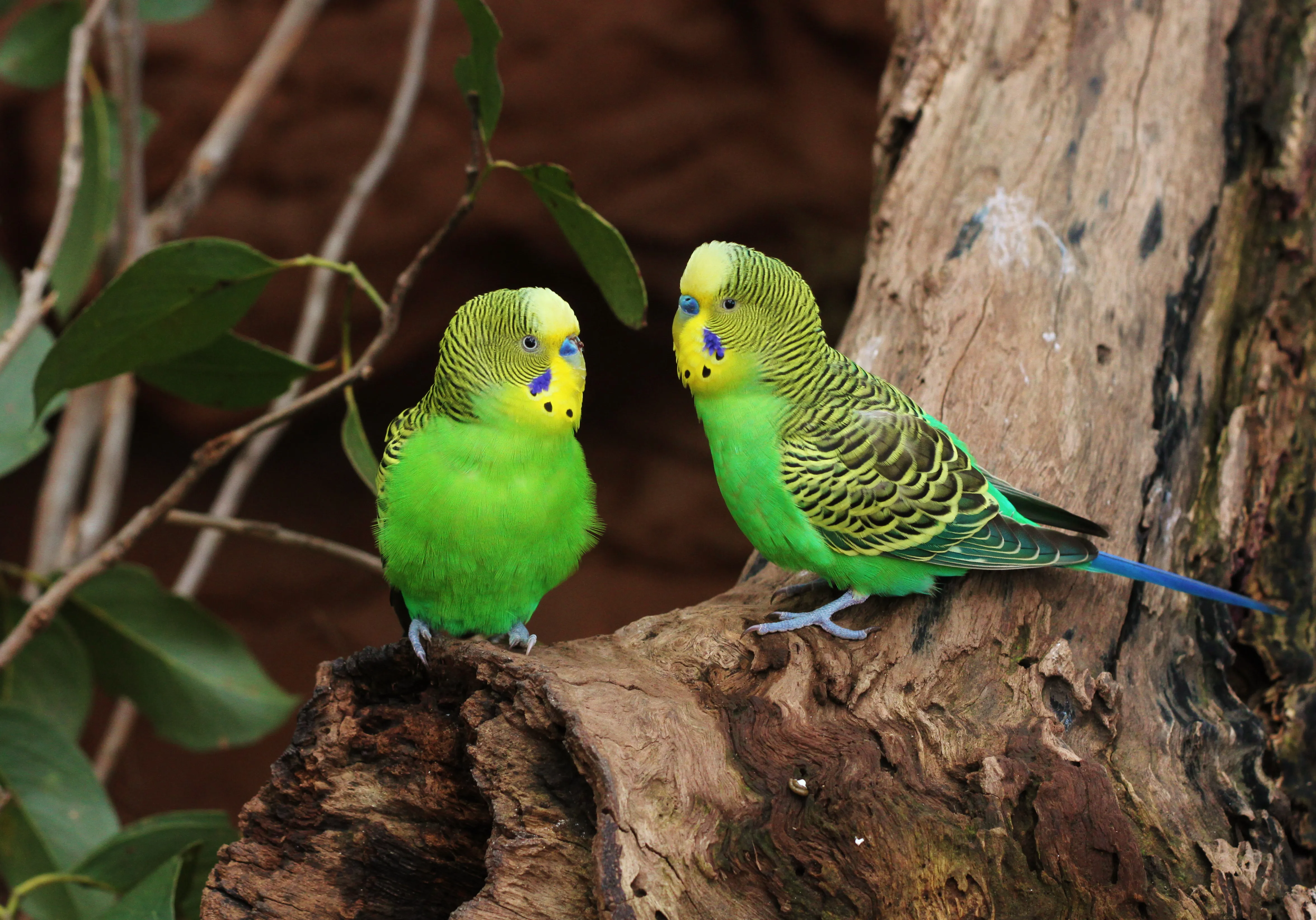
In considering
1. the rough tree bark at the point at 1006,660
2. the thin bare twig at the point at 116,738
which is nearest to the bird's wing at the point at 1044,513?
the rough tree bark at the point at 1006,660

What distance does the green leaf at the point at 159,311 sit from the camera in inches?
82.4

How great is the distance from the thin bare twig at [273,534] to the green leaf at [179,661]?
0.29 m

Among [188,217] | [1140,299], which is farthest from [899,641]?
[188,217]

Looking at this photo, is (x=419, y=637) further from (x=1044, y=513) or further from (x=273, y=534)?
(x=1044, y=513)

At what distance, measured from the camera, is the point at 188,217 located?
331 cm

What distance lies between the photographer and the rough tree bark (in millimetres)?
1722

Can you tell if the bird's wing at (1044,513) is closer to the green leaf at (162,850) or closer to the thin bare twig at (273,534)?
the thin bare twig at (273,534)

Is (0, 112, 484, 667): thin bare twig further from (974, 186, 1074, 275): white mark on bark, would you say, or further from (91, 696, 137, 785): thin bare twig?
(974, 186, 1074, 275): white mark on bark

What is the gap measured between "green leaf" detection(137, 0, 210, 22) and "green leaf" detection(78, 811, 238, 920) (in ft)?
7.45

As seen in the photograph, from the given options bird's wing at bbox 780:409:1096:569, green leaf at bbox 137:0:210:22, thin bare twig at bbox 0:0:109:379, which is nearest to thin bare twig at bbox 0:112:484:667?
thin bare twig at bbox 0:0:109:379

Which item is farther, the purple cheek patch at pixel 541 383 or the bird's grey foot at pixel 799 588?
the bird's grey foot at pixel 799 588

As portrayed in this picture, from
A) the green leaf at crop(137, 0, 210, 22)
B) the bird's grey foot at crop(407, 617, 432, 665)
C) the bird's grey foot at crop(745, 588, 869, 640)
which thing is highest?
the green leaf at crop(137, 0, 210, 22)

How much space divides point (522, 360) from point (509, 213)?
3468 mm

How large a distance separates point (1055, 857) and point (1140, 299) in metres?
1.69
